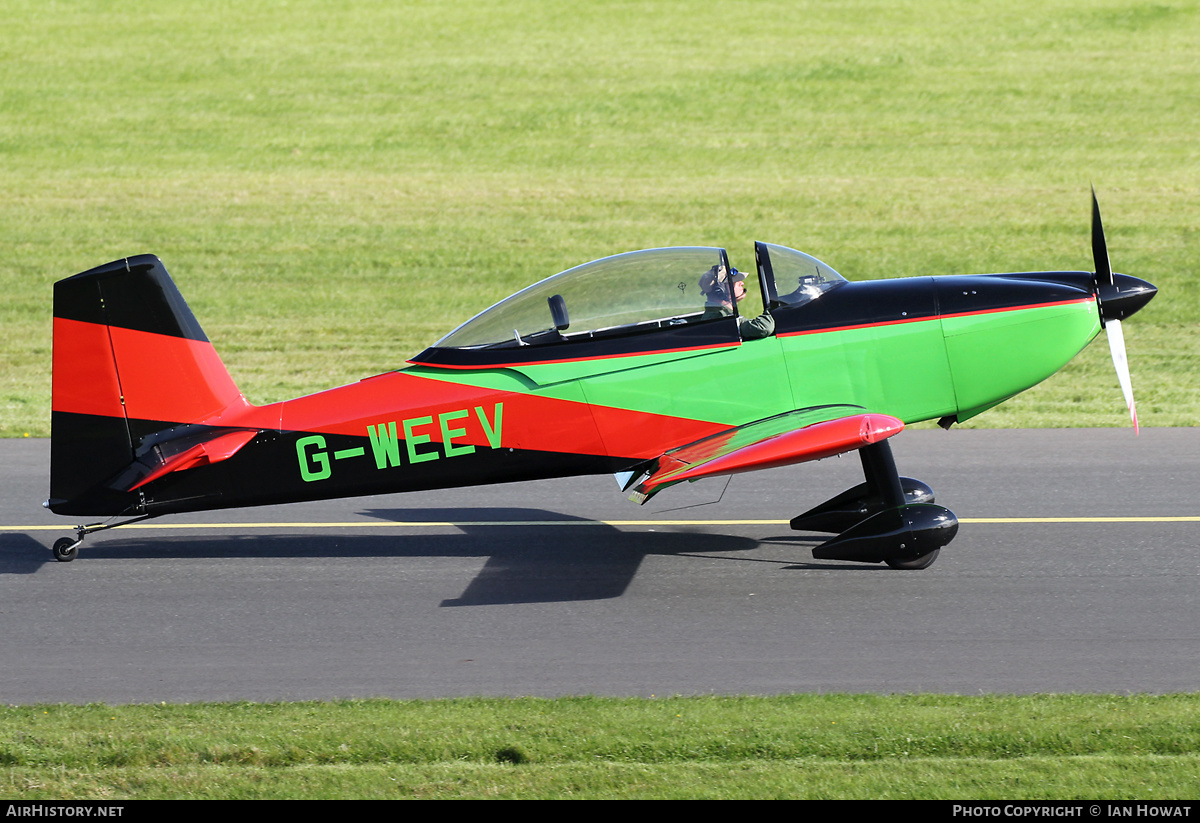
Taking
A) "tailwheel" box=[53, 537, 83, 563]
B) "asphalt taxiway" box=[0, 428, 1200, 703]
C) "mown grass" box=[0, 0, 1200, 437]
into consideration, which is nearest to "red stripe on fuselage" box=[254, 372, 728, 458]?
"asphalt taxiway" box=[0, 428, 1200, 703]

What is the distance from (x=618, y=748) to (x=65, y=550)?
4872 mm

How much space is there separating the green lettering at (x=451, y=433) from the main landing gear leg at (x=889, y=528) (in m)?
2.40

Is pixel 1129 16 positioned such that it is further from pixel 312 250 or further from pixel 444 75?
pixel 312 250

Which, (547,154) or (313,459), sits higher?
(547,154)

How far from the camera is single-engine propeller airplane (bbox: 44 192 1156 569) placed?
7992 millimetres

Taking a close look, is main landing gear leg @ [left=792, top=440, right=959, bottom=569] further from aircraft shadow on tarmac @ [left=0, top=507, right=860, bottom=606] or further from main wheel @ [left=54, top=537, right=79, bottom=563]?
main wheel @ [left=54, top=537, right=79, bottom=563]

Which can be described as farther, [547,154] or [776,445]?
[547,154]

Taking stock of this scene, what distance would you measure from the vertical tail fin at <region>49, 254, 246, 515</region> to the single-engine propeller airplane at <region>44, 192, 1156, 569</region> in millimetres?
11

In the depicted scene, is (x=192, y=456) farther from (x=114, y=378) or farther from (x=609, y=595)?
(x=609, y=595)

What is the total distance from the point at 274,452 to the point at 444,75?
2173 centimetres

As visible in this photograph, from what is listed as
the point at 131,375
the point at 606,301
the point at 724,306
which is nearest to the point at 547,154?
the point at 606,301

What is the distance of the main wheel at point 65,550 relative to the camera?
8.60 m

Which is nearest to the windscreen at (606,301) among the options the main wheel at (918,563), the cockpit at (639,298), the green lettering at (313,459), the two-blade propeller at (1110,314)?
the cockpit at (639,298)

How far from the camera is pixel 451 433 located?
8.06 meters
